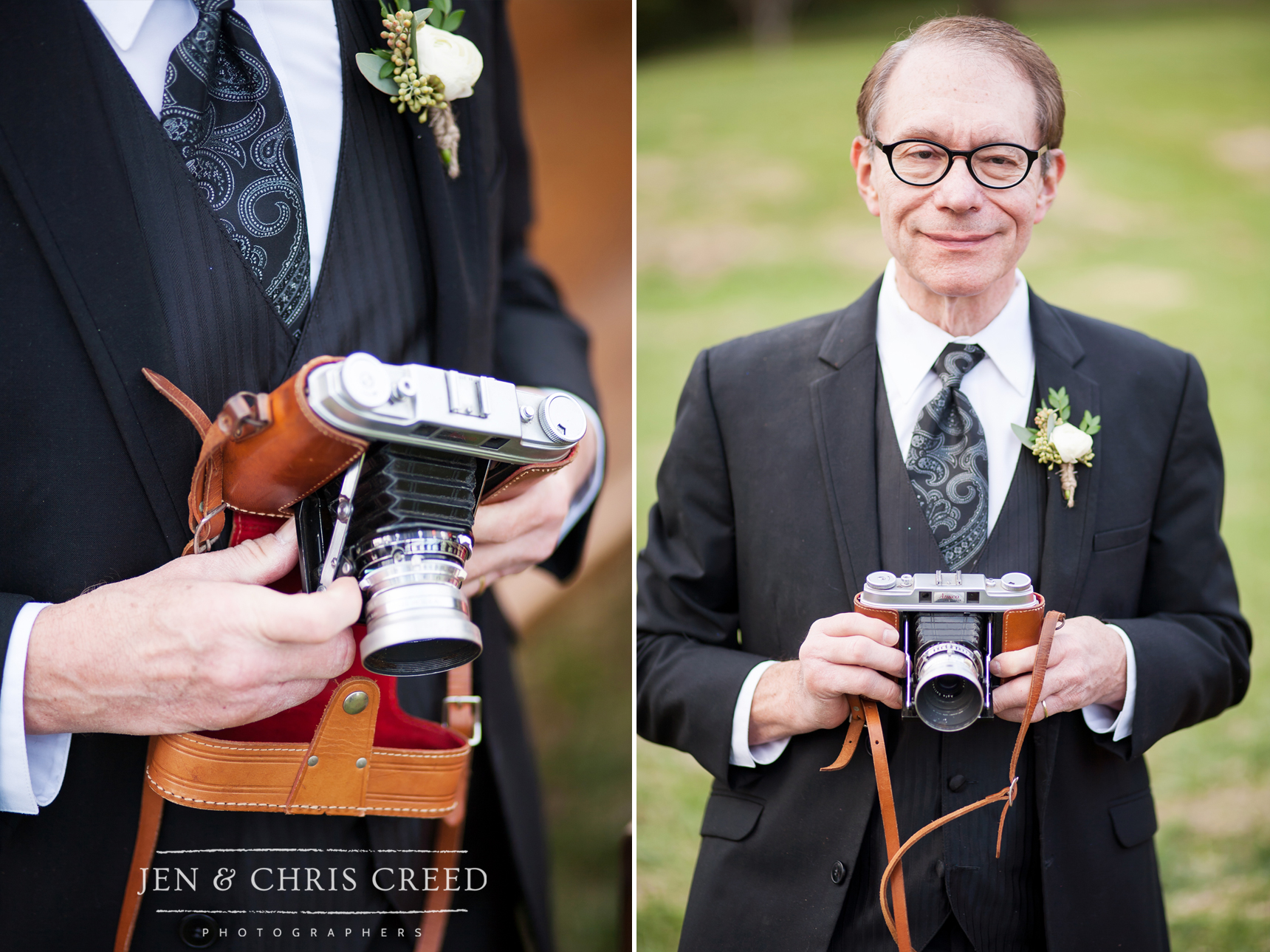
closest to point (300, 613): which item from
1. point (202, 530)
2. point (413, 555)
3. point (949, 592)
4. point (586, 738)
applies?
point (413, 555)

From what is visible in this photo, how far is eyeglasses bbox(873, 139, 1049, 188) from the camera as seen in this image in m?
1.41

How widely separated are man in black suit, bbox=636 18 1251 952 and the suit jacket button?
2.42 ft

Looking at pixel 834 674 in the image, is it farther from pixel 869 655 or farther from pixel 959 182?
pixel 959 182

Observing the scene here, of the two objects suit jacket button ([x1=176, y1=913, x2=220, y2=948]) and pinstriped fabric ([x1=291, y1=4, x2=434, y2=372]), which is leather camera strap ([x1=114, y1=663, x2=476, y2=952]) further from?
pinstriped fabric ([x1=291, y1=4, x2=434, y2=372])

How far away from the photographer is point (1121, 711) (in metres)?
1.51

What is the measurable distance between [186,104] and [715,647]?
113 cm

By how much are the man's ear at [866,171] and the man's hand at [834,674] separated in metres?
0.63

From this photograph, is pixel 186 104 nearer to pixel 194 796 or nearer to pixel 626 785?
pixel 194 796

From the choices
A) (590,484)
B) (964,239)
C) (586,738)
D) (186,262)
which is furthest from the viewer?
(586,738)

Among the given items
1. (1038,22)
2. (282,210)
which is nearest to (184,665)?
(282,210)

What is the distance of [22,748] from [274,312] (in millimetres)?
629

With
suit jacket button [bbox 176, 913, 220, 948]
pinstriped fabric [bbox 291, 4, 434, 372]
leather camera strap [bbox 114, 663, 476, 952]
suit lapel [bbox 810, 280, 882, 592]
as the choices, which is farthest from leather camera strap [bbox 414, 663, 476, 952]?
suit lapel [bbox 810, 280, 882, 592]

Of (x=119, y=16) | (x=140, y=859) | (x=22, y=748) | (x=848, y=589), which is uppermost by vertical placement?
(x=119, y=16)

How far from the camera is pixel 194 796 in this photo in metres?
1.28
